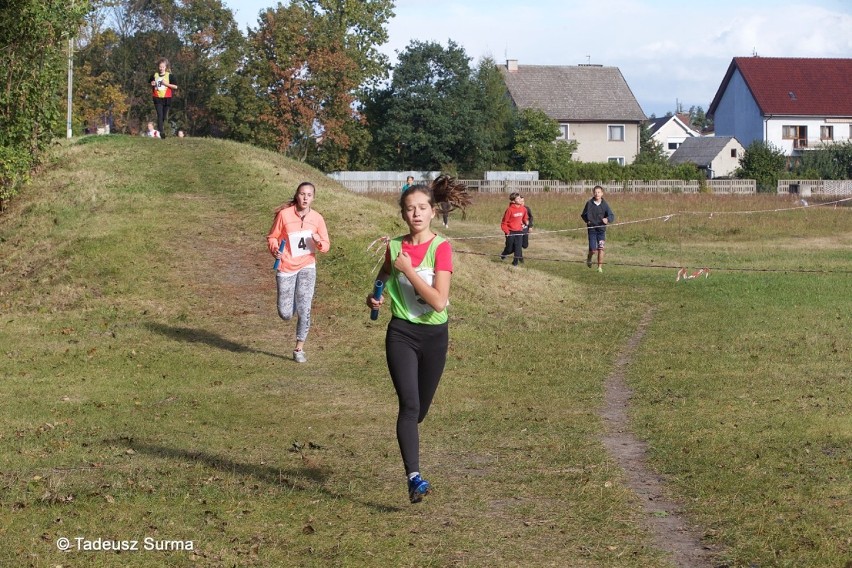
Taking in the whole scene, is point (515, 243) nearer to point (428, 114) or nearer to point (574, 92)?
point (428, 114)

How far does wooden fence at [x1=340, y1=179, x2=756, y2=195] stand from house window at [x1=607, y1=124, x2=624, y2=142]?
20.1m

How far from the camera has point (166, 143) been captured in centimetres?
2842

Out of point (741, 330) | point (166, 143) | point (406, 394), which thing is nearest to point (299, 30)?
point (166, 143)

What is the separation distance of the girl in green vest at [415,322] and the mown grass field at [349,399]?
23.9 inches

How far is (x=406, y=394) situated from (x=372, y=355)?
7598 mm

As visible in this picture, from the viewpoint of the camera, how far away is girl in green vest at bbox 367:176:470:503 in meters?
7.06

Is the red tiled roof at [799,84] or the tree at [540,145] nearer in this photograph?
the tree at [540,145]

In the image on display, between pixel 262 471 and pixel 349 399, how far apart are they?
338cm

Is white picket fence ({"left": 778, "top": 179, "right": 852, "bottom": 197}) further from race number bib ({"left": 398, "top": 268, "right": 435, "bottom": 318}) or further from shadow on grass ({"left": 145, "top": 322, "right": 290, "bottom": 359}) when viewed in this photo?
race number bib ({"left": 398, "top": 268, "right": 435, "bottom": 318})

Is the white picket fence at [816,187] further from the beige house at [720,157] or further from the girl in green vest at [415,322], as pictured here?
the girl in green vest at [415,322]

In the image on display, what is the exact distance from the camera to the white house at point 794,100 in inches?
3410

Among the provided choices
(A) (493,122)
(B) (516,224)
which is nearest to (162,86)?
(B) (516,224)

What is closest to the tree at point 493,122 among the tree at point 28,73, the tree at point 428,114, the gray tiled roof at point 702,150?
the tree at point 428,114

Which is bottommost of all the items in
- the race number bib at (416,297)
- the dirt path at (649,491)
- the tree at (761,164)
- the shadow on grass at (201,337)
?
the dirt path at (649,491)
